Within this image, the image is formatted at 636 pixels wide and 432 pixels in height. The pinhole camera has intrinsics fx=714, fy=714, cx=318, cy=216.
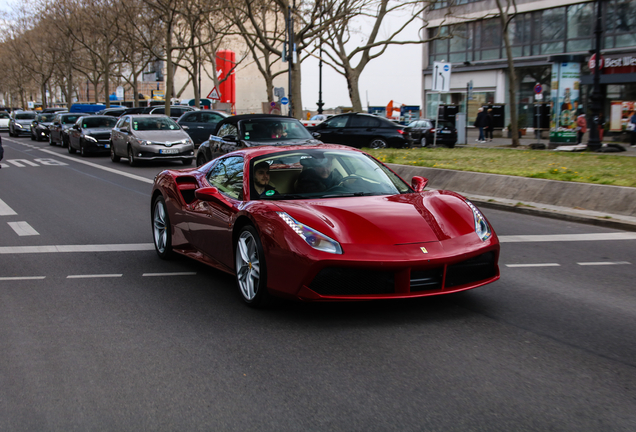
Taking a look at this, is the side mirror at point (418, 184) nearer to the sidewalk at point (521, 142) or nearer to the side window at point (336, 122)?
the sidewalk at point (521, 142)

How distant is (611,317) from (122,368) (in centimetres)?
352

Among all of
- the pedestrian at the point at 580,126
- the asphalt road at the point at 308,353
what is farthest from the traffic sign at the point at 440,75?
the asphalt road at the point at 308,353

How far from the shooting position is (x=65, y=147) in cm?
3459

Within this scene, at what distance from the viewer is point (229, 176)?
655 cm

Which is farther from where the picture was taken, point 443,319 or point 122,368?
point 443,319

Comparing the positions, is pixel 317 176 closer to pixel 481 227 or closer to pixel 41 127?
pixel 481 227

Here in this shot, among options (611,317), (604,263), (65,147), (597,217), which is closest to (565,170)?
(597,217)

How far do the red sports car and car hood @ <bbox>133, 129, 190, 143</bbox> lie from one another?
15.6m

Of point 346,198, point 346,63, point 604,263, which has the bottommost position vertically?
point 604,263

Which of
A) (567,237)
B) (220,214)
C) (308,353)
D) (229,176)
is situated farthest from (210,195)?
(567,237)

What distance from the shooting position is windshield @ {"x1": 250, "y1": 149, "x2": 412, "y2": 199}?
19.9 ft

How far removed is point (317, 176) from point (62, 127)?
30.4 meters

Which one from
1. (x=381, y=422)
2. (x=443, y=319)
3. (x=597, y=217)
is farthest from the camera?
(x=597, y=217)

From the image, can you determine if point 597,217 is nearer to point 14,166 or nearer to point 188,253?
point 188,253
